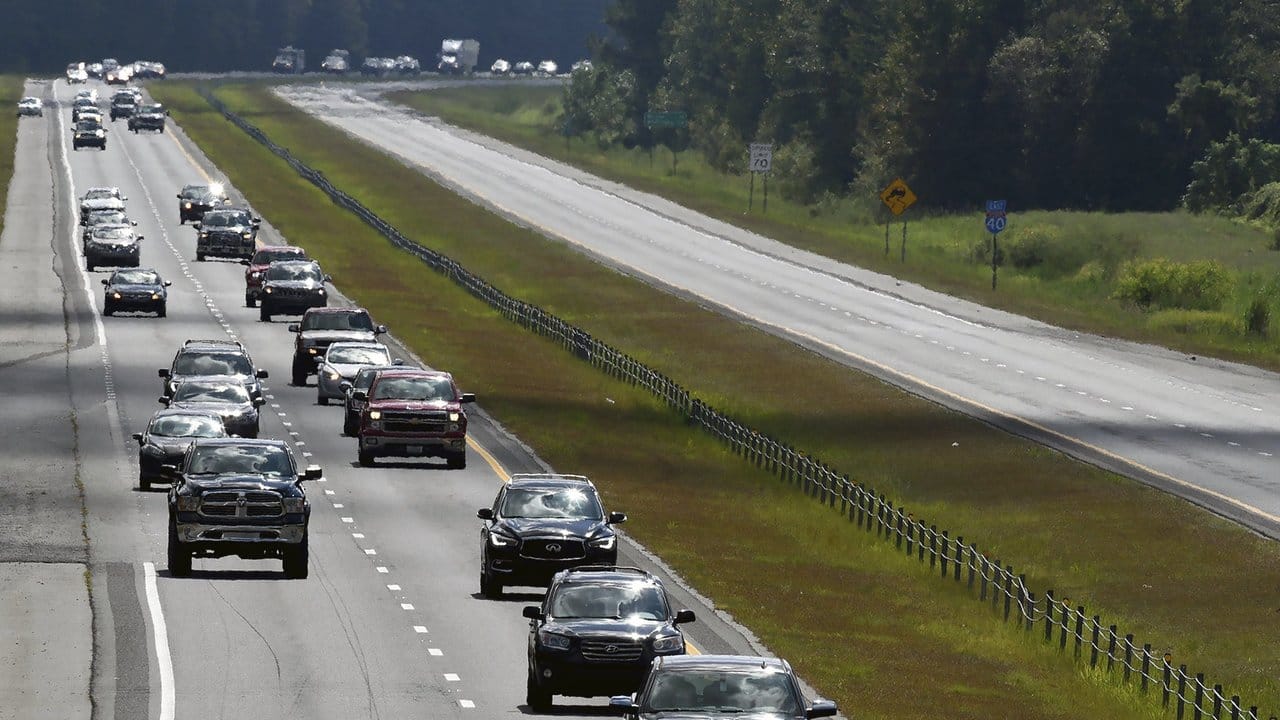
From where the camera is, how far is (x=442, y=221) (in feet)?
377

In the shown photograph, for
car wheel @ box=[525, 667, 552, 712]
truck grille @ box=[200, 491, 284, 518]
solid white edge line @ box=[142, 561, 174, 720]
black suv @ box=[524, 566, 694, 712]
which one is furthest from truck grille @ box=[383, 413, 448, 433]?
car wheel @ box=[525, 667, 552, 712]

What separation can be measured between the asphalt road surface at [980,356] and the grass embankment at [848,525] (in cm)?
161

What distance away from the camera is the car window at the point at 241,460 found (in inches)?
1318

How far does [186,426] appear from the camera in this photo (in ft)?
135

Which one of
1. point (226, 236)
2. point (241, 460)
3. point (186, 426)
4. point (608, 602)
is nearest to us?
point (608, 602)

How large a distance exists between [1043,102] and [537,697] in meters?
104

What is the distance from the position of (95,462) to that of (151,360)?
17.4 meters

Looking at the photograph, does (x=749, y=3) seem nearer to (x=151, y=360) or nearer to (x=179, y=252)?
(x=179, y=252)

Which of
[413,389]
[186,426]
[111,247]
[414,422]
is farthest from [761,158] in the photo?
[186,426]

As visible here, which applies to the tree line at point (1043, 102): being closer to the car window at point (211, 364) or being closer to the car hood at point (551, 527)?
the car window at point (211, 364)

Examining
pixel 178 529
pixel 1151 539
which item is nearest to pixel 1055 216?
pixel 1151 539

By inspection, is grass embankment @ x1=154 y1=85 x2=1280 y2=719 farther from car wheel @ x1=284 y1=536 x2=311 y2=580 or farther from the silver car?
car wheel @ x1=284 y1=536 x2=311 y2=580

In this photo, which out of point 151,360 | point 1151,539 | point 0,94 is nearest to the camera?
point 1151,539

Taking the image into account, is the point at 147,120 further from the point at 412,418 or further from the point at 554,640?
the point at 554,640
